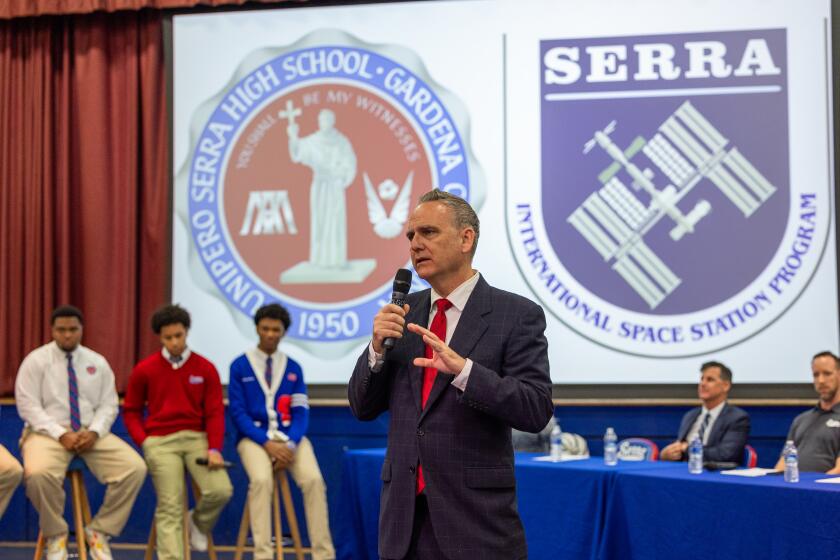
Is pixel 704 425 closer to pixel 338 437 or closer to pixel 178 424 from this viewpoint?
pixel 338 437

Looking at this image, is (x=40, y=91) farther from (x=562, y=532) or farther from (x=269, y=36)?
(x=562, y=532)

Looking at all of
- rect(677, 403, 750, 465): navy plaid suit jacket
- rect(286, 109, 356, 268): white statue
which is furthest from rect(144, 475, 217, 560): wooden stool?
rect(677, 403, 750, 465): navy plaid suit jacket

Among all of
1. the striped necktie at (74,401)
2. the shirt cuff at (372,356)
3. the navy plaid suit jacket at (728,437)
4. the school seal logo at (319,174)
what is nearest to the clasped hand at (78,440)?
the striped necktie at (74,401)

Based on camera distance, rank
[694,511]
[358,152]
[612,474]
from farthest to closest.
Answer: [358,152], [612,474], [694,511]

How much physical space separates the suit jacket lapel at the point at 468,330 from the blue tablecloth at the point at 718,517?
74.8 inches

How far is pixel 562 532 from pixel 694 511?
0.77 m

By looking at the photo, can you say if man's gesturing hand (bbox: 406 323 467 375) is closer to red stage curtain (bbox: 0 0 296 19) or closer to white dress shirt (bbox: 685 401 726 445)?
white dress shirt (bbox: 685 401 726 445)

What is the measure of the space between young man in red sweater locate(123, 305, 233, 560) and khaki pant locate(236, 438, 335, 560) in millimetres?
163

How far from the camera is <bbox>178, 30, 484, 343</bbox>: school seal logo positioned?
678cm

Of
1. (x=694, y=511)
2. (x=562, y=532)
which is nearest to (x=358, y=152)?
(x=562, y=532)

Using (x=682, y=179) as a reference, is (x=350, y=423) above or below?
below

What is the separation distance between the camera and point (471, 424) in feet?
7.64

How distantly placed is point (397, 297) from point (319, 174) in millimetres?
4515

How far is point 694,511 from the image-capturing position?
4.16 metres
